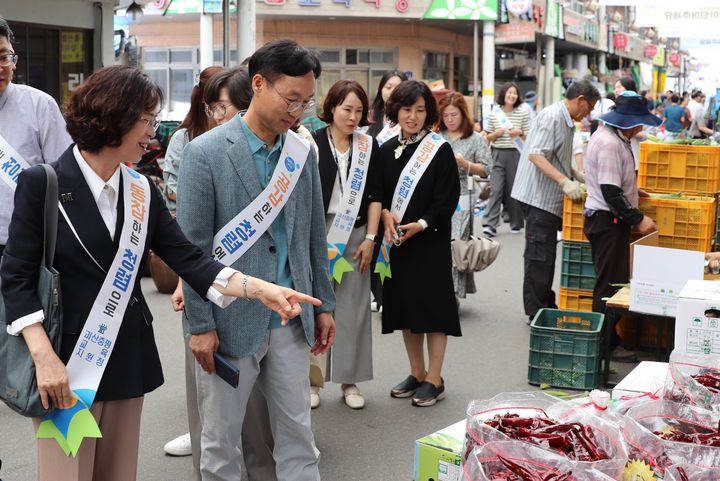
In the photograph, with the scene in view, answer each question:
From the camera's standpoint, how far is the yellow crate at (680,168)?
7344 mm

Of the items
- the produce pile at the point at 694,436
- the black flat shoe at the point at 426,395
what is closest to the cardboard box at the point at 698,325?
the produce pile at the point at 694,436

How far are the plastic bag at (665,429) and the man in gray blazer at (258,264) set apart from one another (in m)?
1.27

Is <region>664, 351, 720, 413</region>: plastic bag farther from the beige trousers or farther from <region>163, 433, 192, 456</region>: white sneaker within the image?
<region>163, 433, 192, 456</region>: white sneaker

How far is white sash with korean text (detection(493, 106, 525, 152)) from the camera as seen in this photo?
12.8 meters

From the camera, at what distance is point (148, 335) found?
10.2 feet

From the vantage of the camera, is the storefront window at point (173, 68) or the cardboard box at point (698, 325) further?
the storefront window at point (173, 68)

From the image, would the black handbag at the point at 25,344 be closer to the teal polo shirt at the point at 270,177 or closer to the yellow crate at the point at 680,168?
the teal polo shirt at the point at 270,177

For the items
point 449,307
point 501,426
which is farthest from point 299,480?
point 449,307

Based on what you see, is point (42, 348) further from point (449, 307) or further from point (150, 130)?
point (449, 307)

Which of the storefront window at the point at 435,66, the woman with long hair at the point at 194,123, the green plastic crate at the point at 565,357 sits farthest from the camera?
the storefront window at the point at 435,66

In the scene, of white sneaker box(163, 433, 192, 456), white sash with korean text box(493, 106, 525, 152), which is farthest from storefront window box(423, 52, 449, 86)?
white sneaker box(163, 433, 192, 456)

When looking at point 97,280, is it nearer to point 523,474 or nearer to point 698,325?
point 523,474

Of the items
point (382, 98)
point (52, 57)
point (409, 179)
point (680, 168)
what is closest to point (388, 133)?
point (382, 98)

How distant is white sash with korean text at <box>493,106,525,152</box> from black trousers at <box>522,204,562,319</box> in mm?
5097
